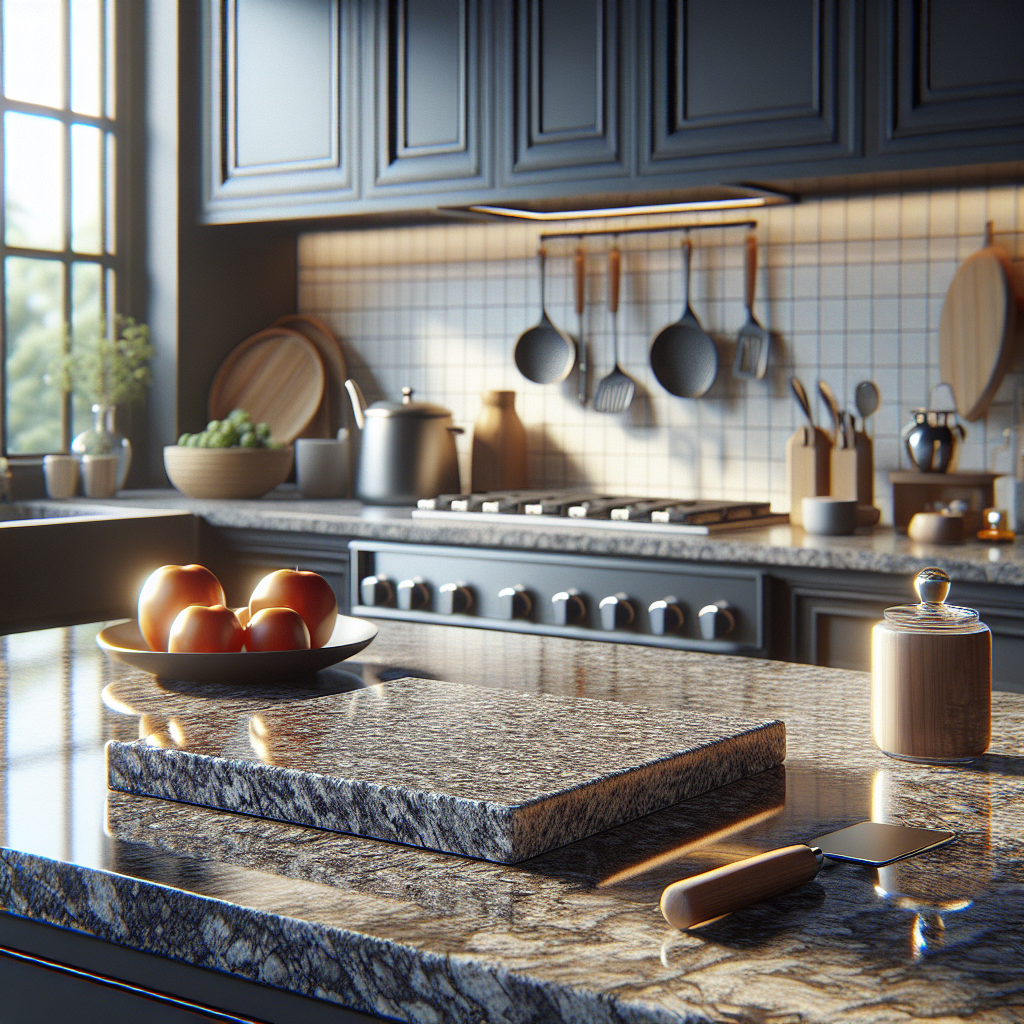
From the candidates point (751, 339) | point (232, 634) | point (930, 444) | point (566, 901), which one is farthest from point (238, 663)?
point (751, 339)

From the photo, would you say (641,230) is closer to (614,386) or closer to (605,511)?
(614,386)

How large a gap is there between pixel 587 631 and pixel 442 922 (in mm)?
1926

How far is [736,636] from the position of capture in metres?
2.45

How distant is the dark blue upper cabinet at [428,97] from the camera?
3027 millimetres

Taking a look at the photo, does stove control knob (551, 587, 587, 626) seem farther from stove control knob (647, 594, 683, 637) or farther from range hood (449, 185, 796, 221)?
range hood (449, 185, 796, 221)

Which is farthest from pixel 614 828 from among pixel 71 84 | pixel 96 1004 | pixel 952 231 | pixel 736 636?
pixel 71 84

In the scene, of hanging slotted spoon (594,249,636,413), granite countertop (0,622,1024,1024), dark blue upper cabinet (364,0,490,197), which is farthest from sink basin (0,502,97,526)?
granite countertop (0,622,1024,1024)

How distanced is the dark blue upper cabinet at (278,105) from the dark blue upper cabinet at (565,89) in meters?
0.48

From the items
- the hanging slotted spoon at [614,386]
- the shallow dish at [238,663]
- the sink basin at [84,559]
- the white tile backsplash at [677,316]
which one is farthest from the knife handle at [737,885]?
the hanging slotted spoon at [614,386]

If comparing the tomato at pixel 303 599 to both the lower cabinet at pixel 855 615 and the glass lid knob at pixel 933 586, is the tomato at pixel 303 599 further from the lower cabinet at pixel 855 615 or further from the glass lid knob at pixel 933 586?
the lower cabinet at pixel 855 615

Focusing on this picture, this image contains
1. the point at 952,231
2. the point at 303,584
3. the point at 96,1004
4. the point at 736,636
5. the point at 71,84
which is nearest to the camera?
the point at 96,1004

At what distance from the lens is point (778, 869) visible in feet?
2.35

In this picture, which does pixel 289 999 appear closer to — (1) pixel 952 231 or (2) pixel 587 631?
(2) pixel 587 631

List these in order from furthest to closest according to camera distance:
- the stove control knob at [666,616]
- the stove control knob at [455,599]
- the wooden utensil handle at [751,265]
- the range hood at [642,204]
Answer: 1. the wooden utensil handle at [751,265]
2. the range hood at [642,204]
3. the stove control knob at [455,599]
4. the stove control knob at [666,616]
